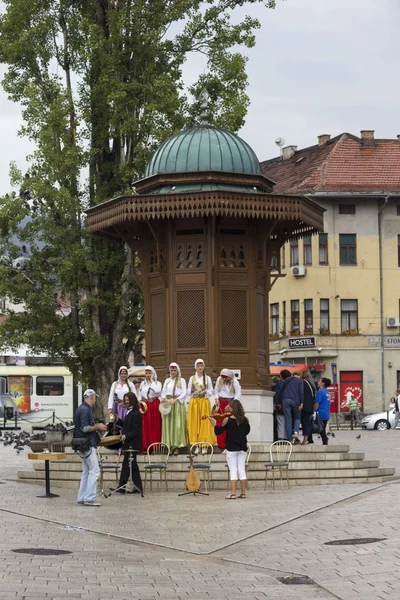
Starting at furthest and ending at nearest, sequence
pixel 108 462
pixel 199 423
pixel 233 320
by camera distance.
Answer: pixel 233 320 < pixel 108 462 < pixel 199 423

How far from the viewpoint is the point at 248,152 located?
26.9m

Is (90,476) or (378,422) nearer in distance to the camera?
(90,476)

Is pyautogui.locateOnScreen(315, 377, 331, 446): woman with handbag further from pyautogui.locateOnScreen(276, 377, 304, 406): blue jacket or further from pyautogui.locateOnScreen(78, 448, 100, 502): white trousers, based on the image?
pyautogui.locateOnScreen(78, 448, 100, 502): white trousers

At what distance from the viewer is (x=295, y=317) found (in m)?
66.5

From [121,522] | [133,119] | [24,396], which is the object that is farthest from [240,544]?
[24,396]

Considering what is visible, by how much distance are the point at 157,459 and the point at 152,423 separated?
2.44ft

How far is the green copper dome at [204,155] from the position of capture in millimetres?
26203

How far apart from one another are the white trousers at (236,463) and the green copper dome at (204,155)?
7.24 meters

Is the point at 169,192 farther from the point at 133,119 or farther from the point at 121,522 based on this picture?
the point at 121,522

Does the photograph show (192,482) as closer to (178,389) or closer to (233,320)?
(178,389)

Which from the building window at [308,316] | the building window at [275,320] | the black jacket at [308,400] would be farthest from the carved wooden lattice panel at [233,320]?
the building window at [275,320]

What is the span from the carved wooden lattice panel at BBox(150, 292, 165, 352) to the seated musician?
4490mm

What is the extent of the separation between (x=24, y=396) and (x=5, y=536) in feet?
144

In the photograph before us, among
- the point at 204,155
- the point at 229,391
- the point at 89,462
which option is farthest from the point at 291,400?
the point at 89,462
